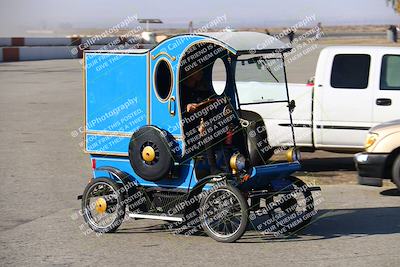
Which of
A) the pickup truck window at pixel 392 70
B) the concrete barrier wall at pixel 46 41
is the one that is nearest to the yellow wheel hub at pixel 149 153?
the pickup truck window at pixel 392 70

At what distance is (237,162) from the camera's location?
8.20 meters

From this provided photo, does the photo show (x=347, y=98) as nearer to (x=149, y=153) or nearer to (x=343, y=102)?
(x=343, y=102)

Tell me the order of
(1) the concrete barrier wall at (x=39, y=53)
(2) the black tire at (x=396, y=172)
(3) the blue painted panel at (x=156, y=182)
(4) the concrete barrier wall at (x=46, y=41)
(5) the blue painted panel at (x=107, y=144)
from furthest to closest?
(4) the concrete barrier wall at (x=46, y=41) < (1) the concrete barrier wall at (x=39, y=53) < (2) the black tire at (x=396, y=172) < (5) the blue painted panel at (x=107, y=144) < (3) the blue painted panel at (x=156, y=182)

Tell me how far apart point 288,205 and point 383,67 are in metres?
4.23

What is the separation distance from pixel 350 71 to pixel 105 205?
5.43 m

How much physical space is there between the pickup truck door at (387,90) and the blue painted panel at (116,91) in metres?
5.03

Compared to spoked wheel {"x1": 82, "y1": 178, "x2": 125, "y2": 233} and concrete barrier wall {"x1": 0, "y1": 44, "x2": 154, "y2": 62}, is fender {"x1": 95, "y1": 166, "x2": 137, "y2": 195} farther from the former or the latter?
concrete barrier wall {"x1": 0, "y1": 44, "x2": 154, "y2": 62}

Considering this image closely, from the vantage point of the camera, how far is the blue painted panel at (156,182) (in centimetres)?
856

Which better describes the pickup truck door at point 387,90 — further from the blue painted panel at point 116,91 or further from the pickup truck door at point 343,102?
the blue painted panel at point 116,91

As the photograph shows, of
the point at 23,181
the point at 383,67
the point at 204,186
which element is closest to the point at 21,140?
the point at 23,181

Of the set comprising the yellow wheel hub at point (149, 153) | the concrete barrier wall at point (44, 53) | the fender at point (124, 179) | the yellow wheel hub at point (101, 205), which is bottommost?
the yellow wheel hub at point (101, 205)

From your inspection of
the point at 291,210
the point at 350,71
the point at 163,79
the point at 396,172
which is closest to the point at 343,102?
the point at 350,71

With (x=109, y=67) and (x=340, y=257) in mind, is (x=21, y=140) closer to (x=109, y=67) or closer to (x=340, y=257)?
(x=109, y=67)

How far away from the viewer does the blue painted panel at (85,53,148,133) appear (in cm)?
870
